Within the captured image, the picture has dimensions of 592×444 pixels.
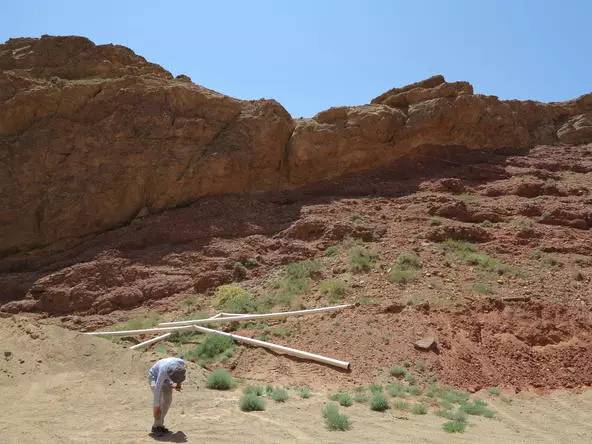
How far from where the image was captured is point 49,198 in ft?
67.2

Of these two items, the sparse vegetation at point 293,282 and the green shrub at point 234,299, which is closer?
the green shrub at point 234,299

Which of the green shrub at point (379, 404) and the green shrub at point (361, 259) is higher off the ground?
the green shrub at point (361, 259)

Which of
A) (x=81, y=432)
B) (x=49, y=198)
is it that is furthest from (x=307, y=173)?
(x=81, y=432)

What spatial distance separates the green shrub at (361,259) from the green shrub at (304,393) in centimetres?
573

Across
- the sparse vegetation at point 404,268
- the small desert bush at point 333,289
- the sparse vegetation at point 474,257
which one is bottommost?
the small desert bush at point 333,289

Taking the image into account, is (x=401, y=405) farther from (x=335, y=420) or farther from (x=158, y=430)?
(x=158, y=430)

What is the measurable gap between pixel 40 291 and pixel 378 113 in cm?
1294

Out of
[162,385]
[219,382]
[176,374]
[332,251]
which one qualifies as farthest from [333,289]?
[162,385]

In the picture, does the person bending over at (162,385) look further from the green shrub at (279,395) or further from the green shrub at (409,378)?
the green shrub at (409,378)

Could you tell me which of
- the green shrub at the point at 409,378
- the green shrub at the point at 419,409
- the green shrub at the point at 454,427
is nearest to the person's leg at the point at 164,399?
the green shrub at the point at 454,427

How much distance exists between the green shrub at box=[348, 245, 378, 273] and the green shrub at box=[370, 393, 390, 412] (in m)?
6.38

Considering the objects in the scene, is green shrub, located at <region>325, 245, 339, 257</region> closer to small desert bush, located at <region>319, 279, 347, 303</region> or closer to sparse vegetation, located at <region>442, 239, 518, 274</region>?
small desert bush, located at <region>319, 279, 347, 303</region>

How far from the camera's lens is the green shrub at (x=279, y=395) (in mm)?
10133

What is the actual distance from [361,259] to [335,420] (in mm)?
8179
